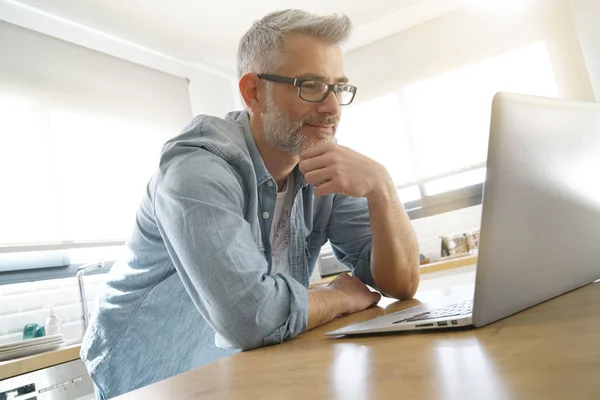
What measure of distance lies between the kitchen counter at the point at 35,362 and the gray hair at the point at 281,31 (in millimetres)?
1325

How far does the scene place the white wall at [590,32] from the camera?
330cm

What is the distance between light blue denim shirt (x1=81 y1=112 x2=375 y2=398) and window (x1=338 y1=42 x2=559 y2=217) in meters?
2.66

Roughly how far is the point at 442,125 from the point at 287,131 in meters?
2.80

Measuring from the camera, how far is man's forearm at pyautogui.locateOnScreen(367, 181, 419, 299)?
1.18 meters

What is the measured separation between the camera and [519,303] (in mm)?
644

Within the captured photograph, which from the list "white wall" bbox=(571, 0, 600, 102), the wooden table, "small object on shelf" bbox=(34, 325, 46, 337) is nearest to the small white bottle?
"small object on shelf" bbox=(34, 325, 46, 337)

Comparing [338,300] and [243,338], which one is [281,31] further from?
[243,338]

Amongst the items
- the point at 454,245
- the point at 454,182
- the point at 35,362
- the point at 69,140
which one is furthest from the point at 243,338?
the point at 454,182

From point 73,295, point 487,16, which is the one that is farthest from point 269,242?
point 487,16

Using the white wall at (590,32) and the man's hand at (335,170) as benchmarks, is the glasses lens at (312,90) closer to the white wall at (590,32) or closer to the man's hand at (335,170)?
the man's hand at (335,170)

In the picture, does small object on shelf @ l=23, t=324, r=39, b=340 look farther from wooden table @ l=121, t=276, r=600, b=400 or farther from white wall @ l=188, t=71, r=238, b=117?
wooden table @ l=121, t=276, r=600, b=400

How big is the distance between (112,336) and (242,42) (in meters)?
0.86

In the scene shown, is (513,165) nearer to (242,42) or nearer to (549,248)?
(549,248)

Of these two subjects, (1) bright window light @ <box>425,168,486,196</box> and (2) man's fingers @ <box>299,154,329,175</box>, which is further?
(1) bright window light @ <box>425,168,486,196</box>
